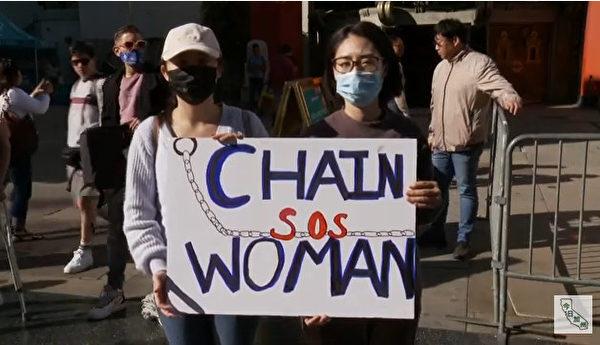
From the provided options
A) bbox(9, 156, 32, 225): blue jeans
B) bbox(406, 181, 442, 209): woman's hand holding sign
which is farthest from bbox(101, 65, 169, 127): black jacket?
bbox(9, 156, 32, 225): blue jeans

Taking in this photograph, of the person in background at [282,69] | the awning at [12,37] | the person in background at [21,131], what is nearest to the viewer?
the person in background at [21,131]

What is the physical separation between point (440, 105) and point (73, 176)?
2.96 m

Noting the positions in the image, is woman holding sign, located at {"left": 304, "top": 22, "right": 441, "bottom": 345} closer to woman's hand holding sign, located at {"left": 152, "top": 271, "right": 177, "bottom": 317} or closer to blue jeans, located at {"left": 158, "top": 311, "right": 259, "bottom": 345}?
blue jeans, located at {"left": 158, "top": 311, "right": 259, "bottom": 345}

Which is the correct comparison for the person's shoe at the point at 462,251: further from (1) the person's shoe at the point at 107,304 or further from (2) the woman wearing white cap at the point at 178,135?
(2) the woman wearing white cap at the point at 178,135

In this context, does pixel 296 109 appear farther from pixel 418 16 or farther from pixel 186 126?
pixel 186 126

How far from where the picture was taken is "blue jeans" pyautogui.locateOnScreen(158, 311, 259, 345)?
254cm

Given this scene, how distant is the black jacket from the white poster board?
24.1 inches

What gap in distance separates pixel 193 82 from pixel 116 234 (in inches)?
89.3

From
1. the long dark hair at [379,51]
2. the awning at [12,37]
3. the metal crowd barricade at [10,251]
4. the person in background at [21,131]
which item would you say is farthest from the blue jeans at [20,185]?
the awning at [12,37]

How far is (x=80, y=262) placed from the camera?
5566 mm

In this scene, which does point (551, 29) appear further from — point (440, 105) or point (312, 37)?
point (440, 105)

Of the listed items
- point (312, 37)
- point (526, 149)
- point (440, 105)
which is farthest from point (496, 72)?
point (312, 37)

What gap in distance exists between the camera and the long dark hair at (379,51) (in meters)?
2.54

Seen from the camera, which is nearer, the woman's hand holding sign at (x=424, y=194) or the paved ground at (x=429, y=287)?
the woman's hand holding sign at (x=424, y=194)
